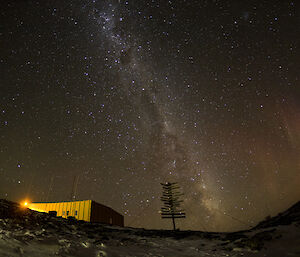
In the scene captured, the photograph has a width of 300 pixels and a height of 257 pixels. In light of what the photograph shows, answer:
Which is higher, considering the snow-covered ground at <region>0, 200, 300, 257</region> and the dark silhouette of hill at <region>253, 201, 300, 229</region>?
the dark silhouette of hill at <region>253, 201, 300, 229</region>

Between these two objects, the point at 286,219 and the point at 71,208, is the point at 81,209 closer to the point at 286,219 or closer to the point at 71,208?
the point at 71,208

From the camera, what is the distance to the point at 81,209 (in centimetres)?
2425

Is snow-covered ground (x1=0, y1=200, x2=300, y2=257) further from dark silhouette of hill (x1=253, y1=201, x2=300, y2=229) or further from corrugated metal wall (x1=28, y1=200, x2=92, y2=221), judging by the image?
corrugated metal wall (x1=28, y1=200, x2=92, y2=221)

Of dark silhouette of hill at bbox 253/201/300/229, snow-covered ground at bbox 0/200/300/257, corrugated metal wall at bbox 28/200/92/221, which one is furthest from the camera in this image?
corrugated metal wall at bbox 28/200/92/221

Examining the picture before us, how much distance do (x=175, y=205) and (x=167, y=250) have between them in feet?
49.4

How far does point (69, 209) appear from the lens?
985 inches

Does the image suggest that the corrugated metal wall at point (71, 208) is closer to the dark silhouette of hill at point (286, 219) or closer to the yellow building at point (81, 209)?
the yellow building at point (81, 209)

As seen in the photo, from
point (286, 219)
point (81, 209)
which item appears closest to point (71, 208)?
point (81, 209)

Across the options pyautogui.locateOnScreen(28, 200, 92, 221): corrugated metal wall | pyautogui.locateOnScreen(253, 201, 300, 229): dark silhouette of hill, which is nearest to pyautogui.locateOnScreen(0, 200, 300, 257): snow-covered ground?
pyautogui.locateOnScreen(253, 201, 300, 229): dark silhouette of hill

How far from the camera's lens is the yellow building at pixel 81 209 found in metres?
23.8

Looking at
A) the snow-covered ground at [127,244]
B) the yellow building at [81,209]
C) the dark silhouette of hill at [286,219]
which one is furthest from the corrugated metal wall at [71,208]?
the dark silhouette of hill at [286,219]

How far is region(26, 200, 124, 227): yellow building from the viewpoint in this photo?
23.8 metres

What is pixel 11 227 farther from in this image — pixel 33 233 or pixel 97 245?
pixel 97 245

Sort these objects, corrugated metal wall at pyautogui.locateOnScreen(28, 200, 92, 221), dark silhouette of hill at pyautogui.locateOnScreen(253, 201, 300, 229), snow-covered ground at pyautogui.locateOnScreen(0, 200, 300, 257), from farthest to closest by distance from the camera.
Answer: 1. corrugated metal wall at pyautogui.locateOnScreen(28, 200, 92, 221)
2. dark silhouette of hill at pyautogui.locateOnScreen(253, 201, 300, 229)
3. snow-covered ground at pyautogui.locateOnScreen(0, 200, 300, 257)
